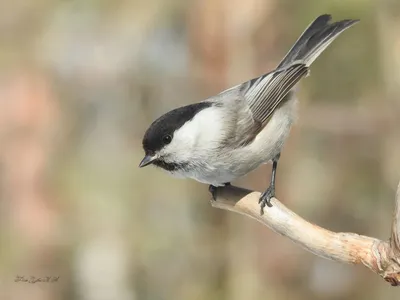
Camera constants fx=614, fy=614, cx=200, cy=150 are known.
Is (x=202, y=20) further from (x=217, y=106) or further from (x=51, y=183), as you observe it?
(x=217, y=106)

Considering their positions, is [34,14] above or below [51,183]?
above

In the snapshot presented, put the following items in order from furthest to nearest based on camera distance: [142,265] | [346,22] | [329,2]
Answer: [142,265] → [329,2] → [346,22]

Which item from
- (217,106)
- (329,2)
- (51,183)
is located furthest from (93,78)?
(217,106)

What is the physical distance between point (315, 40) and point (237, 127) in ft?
0.72

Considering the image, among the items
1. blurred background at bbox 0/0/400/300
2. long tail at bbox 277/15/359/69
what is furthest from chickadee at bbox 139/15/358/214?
blurred background at bbox 0/0/400/300

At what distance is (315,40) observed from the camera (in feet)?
3.82

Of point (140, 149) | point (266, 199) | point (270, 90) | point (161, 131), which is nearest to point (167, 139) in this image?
point (161, 131)

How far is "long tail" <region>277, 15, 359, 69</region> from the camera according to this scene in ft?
3.74

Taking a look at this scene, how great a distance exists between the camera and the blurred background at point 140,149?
1.90 m

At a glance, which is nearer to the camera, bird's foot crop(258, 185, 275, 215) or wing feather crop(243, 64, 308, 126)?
bird's foot crop(258, 185, 275, 215)

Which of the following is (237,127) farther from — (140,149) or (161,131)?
(140,149)

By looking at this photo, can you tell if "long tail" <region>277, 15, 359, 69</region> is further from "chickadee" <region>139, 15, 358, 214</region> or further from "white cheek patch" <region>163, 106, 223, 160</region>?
"white cheek patch" <region>163, 106, 223, 160</region>

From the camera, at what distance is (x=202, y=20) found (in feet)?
Result: 6.42

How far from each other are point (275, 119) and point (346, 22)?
9.0 inches
